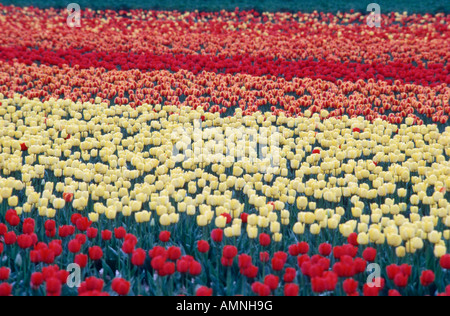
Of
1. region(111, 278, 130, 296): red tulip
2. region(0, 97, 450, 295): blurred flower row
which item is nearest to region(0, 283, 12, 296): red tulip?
region(0, 97, 450, 295): blurred flower row

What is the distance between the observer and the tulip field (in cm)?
352

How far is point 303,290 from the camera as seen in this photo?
3383 mm

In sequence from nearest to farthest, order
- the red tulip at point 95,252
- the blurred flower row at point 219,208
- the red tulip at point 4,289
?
the red tulip at point 4,289 → the blurred flower row at point 219,208 → the red tulip at point 95,252

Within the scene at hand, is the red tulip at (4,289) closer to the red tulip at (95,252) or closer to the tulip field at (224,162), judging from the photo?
the tulip field at (224,162)

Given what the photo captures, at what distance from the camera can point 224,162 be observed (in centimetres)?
558

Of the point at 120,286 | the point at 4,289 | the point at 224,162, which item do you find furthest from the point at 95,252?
the point at 224,162

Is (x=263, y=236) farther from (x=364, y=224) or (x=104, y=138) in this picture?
(x=104, y=138)

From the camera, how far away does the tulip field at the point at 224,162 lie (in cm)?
352

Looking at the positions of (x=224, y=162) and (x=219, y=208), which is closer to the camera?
(x=219, y=208)

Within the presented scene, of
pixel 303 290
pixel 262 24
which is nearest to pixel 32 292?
pixel 303 290

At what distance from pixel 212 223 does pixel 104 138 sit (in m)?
A: 2.44

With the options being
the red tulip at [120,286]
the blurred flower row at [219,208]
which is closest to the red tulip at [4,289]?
the blurred flower row at [219,208]

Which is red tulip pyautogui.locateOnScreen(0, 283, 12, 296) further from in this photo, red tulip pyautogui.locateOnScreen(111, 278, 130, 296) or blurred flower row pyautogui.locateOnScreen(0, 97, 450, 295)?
red tulip pyautogui.locateOnScreen(111, 278, 130, 296)

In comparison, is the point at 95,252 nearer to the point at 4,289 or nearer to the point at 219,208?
the point at 4,289
